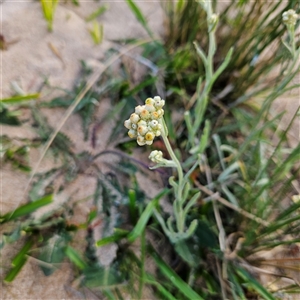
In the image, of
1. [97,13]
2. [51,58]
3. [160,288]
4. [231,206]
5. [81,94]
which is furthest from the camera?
[97,13]

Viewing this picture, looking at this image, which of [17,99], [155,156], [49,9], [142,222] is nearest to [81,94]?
[17,99]

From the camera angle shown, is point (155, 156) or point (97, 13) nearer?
point (155, 156)

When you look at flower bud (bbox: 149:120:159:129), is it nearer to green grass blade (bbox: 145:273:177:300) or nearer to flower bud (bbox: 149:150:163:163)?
flower bud (bbox: 149:150:163:163)

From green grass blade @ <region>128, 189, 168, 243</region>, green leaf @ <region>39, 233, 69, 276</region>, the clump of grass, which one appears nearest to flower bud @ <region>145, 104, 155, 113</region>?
green grass blade @ <region>128, 189, 168, 243</region>

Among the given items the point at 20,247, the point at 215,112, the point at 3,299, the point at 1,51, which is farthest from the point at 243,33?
the point at 3,299

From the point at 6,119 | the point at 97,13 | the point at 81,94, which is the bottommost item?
the point at 6,119

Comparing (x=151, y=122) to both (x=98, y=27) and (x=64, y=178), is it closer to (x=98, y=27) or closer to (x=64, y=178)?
(x=64, y=178)

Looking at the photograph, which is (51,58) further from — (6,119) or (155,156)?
(155,156)
